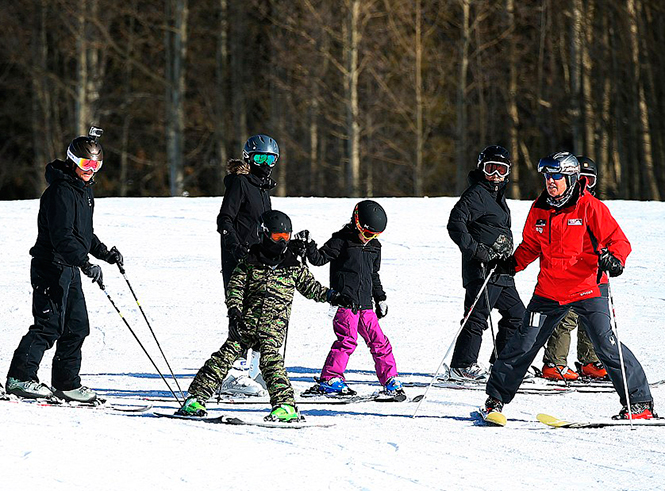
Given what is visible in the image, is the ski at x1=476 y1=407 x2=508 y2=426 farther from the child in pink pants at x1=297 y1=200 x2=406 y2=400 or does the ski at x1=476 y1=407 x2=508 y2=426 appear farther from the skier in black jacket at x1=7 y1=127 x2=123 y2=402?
the skier in black jacket at x1=7 y1=127 x2=123 y2=402

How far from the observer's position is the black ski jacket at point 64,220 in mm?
6832

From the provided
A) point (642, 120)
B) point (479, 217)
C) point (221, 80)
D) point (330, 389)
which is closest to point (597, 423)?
point (330, 389)

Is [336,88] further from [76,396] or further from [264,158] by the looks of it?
[76,396]

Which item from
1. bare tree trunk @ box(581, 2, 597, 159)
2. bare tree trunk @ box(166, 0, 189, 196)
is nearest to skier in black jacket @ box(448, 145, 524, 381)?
bare tree trunk @ box(166, 0, 189, 196)

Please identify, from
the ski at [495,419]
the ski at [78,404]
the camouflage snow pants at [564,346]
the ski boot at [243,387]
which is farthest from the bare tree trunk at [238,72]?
the ski at [495,419]

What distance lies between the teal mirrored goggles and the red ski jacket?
6.95 ft

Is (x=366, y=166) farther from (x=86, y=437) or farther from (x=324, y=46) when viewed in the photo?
(x=86, y=437)

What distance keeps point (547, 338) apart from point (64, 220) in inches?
121

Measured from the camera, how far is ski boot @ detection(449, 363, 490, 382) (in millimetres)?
8203

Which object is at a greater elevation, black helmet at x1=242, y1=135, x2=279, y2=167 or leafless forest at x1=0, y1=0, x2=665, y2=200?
leafless forest at x1=0, y1=0, x2=665, y2=200

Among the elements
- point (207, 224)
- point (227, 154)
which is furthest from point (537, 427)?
point (227, 154)

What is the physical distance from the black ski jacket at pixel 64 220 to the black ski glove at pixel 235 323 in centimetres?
108

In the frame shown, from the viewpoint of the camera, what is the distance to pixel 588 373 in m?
8.67

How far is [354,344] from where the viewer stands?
7.70 m
